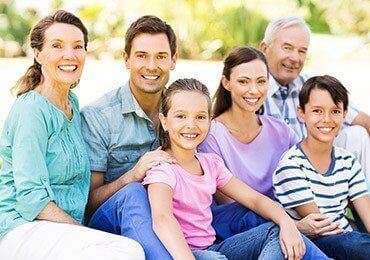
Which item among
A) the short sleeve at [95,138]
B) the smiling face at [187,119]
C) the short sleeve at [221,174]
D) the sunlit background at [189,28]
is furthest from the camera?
the sunlit background at [189,28]

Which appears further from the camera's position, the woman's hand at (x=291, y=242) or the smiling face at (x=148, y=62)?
the smiling face at (x=148, y=62)

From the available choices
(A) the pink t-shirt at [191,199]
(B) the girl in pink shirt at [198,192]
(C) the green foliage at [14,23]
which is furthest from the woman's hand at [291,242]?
(C) the green foliage at [14,23]

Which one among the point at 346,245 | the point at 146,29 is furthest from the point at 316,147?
the point at 146,29

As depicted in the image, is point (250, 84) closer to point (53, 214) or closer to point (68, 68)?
point (68, 68)

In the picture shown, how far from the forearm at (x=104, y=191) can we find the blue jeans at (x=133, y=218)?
0.14 metres

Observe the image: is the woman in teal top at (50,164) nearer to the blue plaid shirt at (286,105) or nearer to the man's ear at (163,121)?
the man's ear at (163,121)

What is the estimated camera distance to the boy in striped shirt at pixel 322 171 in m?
3.52

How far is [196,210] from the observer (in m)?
3.21

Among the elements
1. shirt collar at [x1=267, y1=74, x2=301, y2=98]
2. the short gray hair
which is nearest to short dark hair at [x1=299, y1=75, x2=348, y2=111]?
shirt collar at [x1=267, y1=74, x2=301, y2=98]

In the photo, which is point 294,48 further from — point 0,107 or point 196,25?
point 196,25

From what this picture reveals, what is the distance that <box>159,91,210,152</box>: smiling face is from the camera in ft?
10.6

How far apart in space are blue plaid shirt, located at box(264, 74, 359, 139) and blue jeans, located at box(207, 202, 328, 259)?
867 mm

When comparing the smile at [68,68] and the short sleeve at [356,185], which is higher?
the smile at [68,68]

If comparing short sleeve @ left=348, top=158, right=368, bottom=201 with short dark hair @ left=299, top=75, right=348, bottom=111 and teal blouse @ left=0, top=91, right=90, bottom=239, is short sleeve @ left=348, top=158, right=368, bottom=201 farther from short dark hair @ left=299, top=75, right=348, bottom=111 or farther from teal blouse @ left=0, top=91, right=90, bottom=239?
teal blouse @ left=0, top=91, right=90, bottom=239
